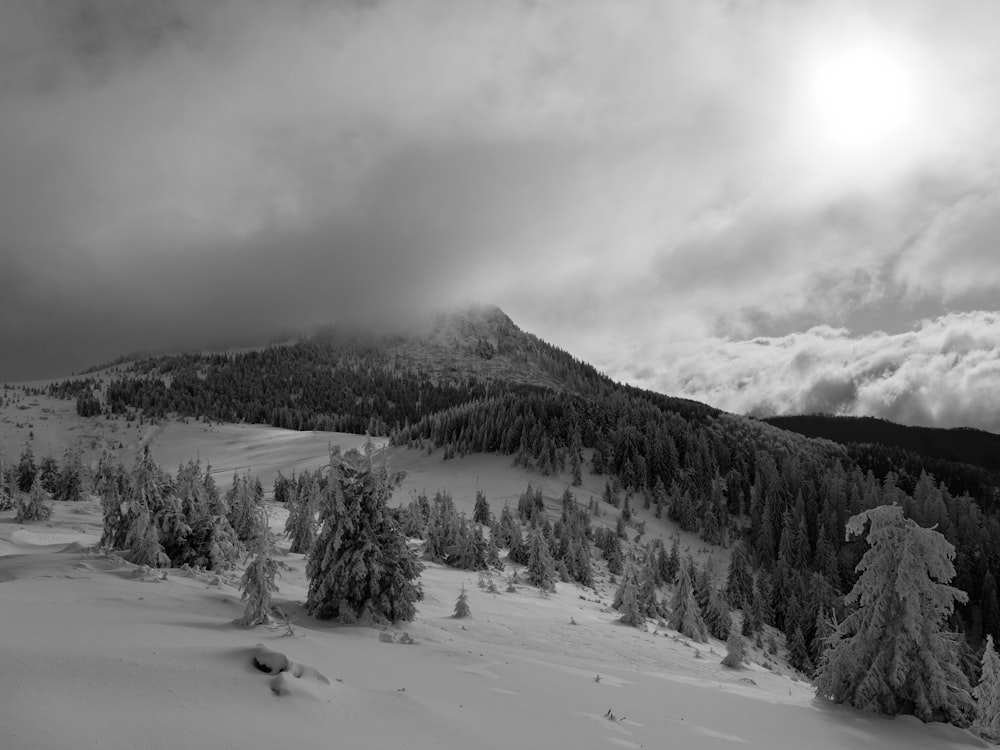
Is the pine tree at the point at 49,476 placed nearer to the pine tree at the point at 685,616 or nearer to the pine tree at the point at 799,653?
the pine tree at the point at 685,616

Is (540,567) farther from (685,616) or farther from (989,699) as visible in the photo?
(989,699)

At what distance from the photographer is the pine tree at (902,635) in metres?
14.4

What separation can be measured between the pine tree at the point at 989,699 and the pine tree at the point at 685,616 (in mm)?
21928

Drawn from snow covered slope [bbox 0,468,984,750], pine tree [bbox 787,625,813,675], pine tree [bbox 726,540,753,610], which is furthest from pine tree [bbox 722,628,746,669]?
pine tree [bbox 726,540,753,610]

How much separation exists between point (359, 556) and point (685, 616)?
2992 cm

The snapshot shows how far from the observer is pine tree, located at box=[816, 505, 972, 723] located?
566 inches

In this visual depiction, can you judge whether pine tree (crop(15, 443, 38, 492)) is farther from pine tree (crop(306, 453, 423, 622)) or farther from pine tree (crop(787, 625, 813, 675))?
pine tree (crop(787, 625, 813, 675))

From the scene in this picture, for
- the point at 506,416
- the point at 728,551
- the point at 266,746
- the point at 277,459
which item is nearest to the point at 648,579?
the point at 266,746

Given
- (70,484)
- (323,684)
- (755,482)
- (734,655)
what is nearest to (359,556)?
(323,684)

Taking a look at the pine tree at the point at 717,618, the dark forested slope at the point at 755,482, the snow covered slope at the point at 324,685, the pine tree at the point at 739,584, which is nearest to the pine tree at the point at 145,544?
the snow covered slope at the point at 324,685

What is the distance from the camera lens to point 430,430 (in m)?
146

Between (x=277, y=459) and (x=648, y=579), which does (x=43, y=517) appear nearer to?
(x=648, y=579)

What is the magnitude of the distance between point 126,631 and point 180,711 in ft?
16.0

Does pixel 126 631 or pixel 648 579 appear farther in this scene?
pixel 648 579
